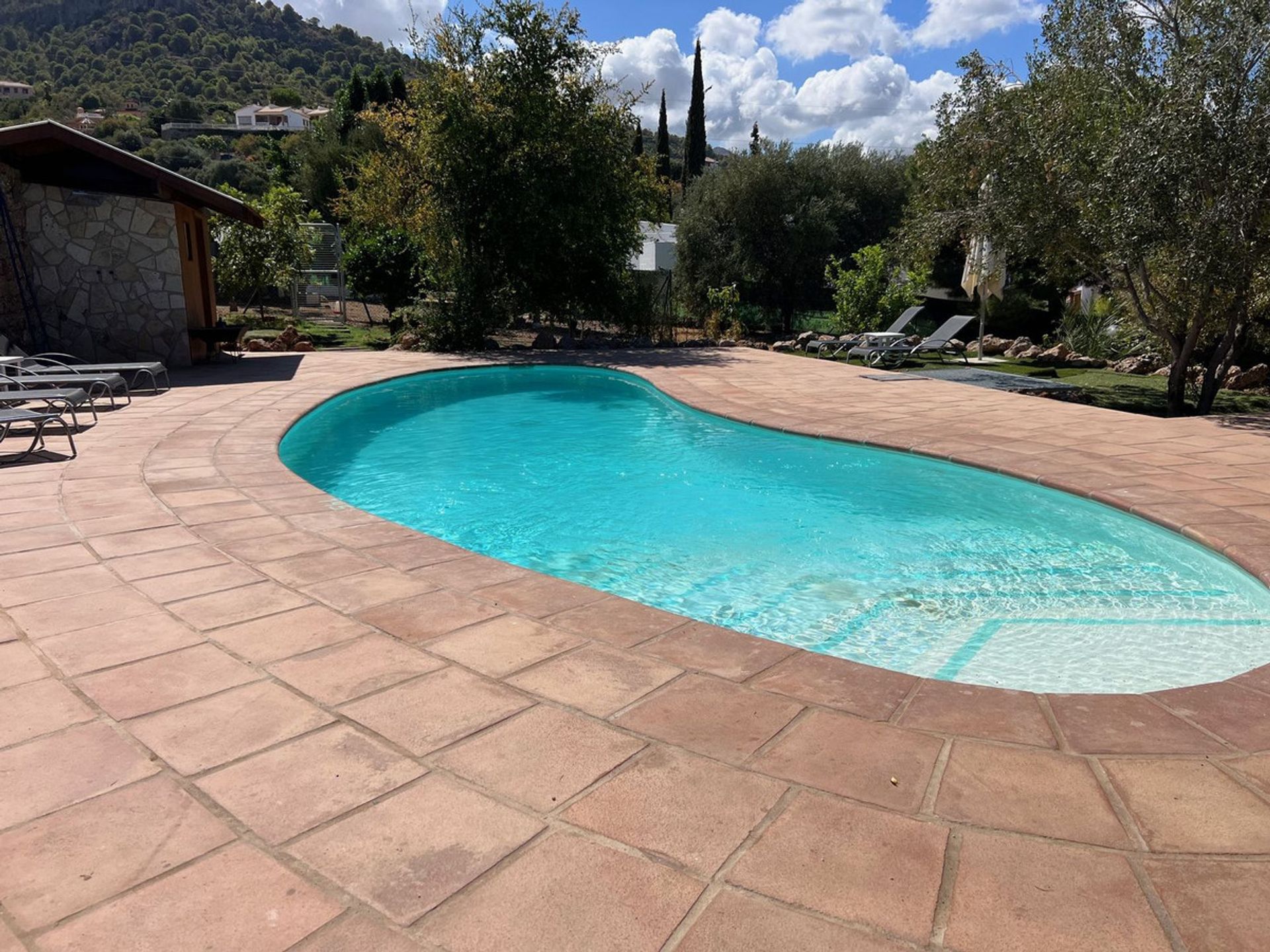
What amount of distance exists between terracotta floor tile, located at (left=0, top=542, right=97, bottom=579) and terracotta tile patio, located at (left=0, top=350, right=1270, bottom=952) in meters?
0.04

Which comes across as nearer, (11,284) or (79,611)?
(79,611)

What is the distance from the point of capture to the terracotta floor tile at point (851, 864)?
75.5 inches

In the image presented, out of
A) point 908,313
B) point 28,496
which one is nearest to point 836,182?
point 908,313

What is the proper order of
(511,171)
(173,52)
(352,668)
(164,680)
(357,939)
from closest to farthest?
(357,939), (164,680), (352,668), (511,171), (173,52)

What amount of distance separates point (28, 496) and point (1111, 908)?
6662 mm

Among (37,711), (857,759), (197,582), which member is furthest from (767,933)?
(197,582)

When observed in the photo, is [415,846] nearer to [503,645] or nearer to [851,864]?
[851,864]

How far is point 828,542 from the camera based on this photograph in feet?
21.0

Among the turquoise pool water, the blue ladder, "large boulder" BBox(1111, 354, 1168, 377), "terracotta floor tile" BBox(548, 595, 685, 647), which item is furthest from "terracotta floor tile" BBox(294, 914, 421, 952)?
"large boulder" BBox(1111, 354, 1168, 377)

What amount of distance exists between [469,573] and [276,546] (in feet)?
4.12

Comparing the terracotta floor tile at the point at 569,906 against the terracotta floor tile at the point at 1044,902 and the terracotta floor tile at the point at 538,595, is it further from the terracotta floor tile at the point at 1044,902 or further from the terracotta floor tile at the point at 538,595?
the terracotta floor tile at the point at 538,595

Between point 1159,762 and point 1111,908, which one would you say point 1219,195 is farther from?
point 1111,908

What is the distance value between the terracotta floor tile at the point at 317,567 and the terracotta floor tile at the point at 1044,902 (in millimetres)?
3320

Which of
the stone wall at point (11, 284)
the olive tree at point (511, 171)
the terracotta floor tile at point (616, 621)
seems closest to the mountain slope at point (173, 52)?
the olive tree at point (511, 171)
